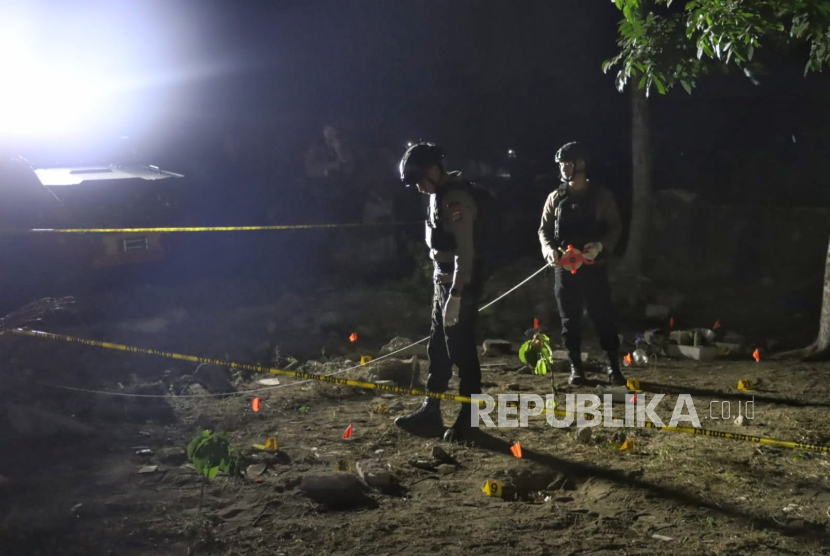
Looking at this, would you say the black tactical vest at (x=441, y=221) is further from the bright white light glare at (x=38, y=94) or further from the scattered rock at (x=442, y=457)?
the bright white light glare at (x=38, y=94)

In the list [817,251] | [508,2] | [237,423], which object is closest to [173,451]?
[237,423]

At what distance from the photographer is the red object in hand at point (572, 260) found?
5723mm

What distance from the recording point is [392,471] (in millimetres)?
4367

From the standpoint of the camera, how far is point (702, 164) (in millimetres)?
14148

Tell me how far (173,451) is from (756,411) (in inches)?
157

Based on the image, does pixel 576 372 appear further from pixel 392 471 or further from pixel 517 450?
pixel 392 471

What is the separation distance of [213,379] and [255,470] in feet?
6.91

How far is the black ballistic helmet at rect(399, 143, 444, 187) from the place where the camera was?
181 inches

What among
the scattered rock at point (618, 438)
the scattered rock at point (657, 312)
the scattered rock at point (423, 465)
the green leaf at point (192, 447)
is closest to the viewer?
the green leaf at point (192, 447)

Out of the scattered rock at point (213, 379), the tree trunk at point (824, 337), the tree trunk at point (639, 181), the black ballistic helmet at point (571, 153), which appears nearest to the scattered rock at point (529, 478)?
the black ballistic helmet at point (571, 153)

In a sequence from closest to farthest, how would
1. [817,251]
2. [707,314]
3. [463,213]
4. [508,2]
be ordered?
[463,213]
[707,314]
[817,251]
[508,2]

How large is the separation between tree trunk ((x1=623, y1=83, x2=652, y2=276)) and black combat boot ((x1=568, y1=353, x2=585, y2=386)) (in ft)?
16.0

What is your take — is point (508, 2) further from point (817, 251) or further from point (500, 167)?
point (817, 251)

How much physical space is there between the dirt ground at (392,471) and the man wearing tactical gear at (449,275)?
203 mm
